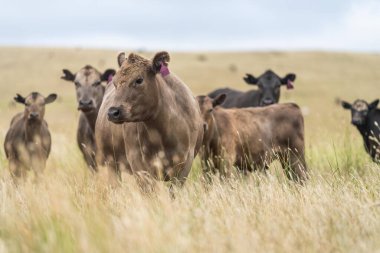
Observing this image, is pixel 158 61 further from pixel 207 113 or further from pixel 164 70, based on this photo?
pixel 207 113

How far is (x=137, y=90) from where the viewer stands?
6.38 metres

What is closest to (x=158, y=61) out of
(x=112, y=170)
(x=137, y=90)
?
(x=137, y=90)

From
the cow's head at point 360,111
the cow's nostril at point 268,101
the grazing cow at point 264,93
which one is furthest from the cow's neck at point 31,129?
the cow's head at point 360,111

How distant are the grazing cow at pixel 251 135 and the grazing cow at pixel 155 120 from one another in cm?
206

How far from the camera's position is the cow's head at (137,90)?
6.14 m

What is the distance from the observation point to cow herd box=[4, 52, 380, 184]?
21.6 ft

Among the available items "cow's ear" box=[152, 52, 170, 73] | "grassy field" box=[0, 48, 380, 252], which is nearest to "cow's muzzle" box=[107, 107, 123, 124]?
"grassy field" box=[0, 48, 380, 252]

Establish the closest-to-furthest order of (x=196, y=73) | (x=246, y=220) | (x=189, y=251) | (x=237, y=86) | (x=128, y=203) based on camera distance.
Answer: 1. (x=189, y=251)
2. (x=246, y=220)
3. (x=128, y=203)
4. (x=237, y=86)
5. (x=196, y=73)

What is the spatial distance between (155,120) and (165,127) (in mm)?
129

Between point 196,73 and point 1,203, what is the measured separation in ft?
156

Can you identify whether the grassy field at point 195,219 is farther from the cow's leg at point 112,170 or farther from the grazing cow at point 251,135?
the grazing cow at point 251,135

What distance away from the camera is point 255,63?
6384 cm

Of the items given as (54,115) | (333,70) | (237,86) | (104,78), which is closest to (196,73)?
(237,86)

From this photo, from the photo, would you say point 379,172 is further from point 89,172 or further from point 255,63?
point 255,63
